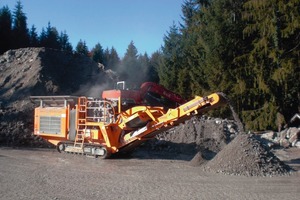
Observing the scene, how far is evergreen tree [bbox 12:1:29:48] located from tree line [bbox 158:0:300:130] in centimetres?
3573

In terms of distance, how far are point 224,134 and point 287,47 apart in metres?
6.57

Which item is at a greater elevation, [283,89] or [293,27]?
[293,27]

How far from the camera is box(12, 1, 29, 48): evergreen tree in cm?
5544

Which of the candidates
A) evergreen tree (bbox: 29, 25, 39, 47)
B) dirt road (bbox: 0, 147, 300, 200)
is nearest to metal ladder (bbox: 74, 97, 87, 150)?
dirt road (bbox: 0, 147, 300, 200)

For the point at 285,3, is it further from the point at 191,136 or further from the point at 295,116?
the point at 191,136

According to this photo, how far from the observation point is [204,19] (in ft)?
87.8

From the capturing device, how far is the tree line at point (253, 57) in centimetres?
2123

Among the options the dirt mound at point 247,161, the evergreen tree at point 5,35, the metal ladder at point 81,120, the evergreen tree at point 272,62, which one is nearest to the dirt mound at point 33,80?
the metal ladder at point 81,120

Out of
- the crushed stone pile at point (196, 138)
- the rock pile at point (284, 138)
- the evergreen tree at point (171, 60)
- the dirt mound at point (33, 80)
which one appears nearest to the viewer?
the crushed stone pile at point (196, 138)

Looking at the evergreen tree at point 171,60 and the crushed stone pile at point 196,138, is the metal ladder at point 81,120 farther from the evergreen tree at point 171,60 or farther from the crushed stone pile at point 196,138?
the evergreen tree at point 171,60

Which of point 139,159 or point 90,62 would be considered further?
point 90,62

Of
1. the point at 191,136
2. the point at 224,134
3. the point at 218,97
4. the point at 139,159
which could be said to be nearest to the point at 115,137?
the point at 139,159

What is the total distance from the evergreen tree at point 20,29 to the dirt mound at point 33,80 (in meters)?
24.0

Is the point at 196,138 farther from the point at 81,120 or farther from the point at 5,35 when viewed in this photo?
the point at 5,35
